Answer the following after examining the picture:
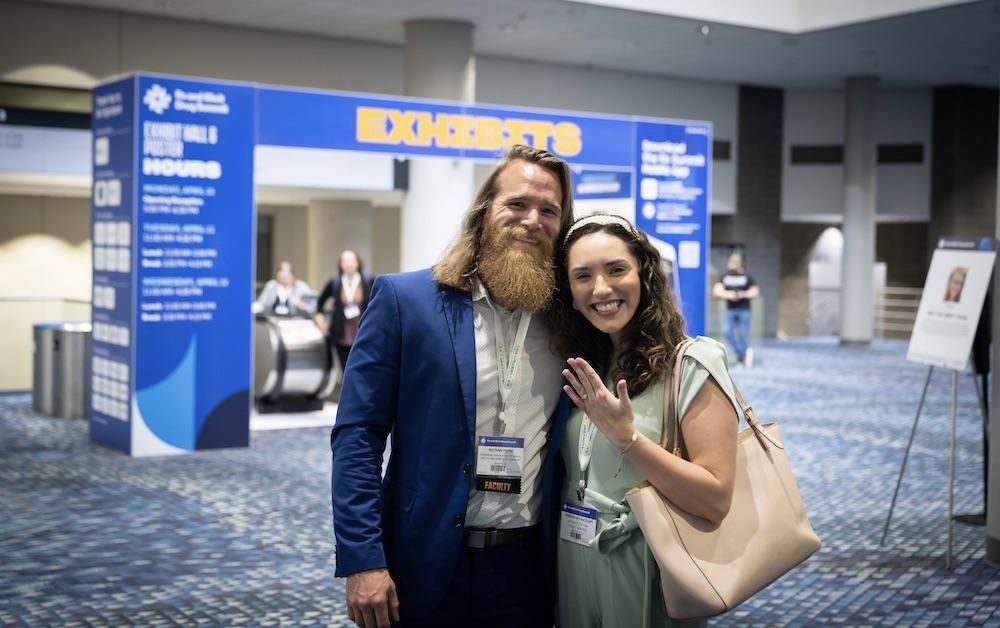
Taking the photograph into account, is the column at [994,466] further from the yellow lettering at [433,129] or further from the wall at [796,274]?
the wall at [796,274]

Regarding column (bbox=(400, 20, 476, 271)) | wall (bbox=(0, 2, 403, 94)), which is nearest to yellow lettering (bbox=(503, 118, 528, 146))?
column (bbox=(400, 20, 476, 271))

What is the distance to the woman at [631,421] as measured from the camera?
233cm

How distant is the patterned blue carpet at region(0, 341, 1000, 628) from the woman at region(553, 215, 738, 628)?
2.64m

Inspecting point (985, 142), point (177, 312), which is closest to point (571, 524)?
point (177, 312)

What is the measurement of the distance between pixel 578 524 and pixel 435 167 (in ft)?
45.7

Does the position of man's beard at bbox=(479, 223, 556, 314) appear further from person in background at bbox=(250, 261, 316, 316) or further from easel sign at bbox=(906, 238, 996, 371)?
person in background at bbox=(250, 261, 316, 316)

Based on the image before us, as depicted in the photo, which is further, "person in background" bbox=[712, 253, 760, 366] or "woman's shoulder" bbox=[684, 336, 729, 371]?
"person in background" bbox=[712, 253, 760, 366]

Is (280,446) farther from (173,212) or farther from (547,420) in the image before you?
(547,420)

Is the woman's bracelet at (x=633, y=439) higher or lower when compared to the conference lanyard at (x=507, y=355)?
lower

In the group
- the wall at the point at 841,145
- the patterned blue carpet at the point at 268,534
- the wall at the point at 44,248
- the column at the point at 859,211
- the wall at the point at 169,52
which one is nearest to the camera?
the patterned blue carpet at the point at 268,534

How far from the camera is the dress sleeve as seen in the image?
2.39m

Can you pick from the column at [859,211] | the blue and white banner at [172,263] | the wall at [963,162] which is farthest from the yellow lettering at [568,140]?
the wall at [963,162]

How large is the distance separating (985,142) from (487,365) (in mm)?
25382

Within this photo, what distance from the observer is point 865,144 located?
23.7 m
